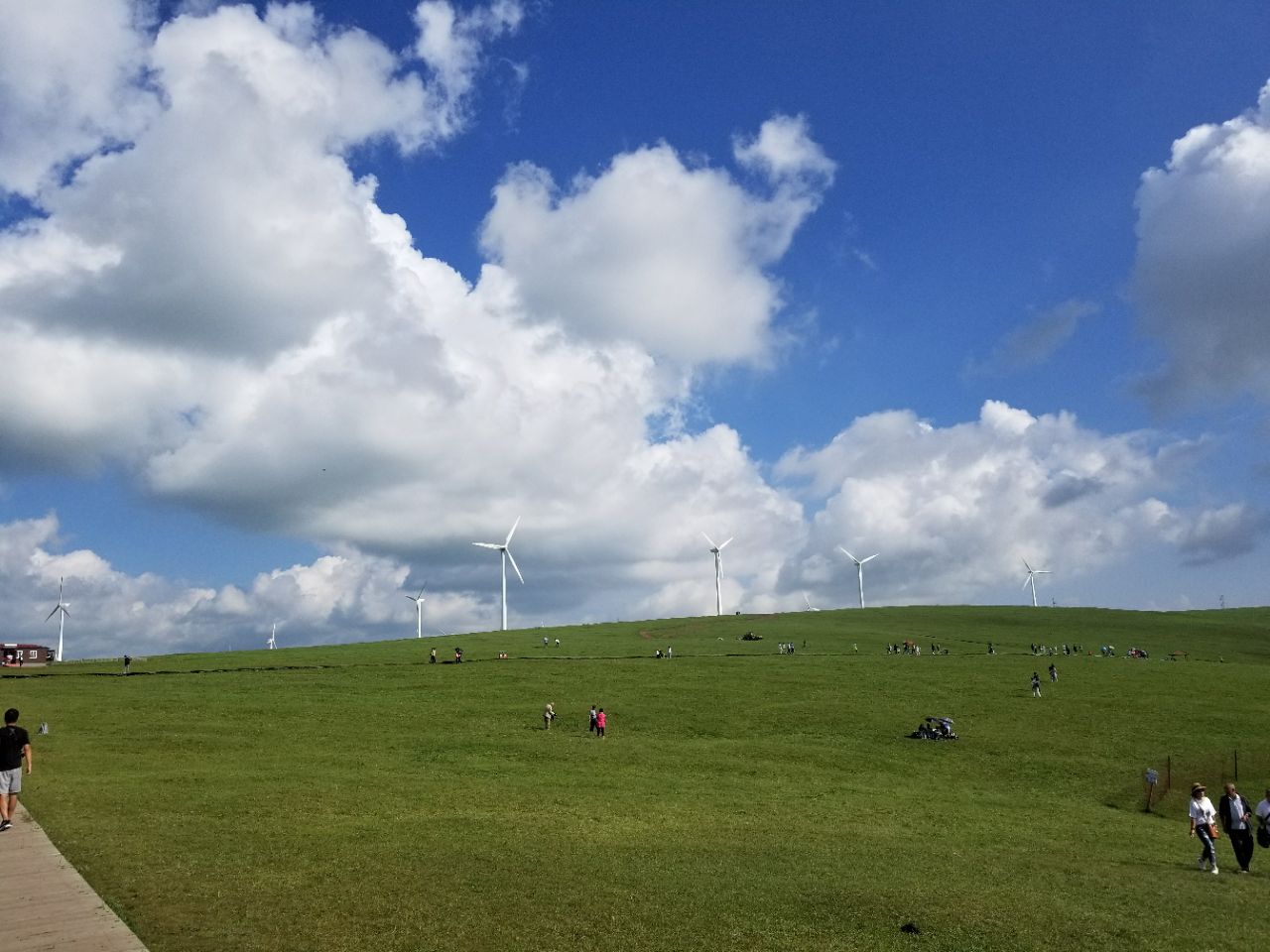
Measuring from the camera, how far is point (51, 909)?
1532cm

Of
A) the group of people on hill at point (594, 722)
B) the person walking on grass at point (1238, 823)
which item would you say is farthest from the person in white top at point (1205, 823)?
the group of people on hill at point (594, 722)

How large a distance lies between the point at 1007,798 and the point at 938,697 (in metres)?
30.7

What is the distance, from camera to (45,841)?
20656mm

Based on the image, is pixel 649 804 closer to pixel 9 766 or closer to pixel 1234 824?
pixel 1234 824

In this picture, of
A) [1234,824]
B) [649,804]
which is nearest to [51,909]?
[649,804]

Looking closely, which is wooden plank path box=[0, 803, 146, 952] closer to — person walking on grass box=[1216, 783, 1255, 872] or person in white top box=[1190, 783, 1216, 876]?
person in white top box=[1190, 783, 1216, 876]

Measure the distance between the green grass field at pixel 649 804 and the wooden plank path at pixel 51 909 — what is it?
2.17 ft

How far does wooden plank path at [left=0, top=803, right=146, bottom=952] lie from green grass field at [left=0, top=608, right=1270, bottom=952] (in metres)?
0.66

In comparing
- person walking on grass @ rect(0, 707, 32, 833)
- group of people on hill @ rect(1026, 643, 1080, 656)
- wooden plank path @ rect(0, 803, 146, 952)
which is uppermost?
person walking on grass @ rect(0, 707, 32, 833)

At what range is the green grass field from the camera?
57.2 ft

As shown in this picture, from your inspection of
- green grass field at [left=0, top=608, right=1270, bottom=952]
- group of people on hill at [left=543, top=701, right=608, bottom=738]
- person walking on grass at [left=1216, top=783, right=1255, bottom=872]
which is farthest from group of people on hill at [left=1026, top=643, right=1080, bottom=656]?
person walking on grass at [left=1216, top=783, right=1255, bottom=872]

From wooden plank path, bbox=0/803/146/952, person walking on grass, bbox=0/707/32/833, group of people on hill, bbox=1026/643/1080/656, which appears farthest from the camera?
group of people on hill, bbox=1026/643/1080/656

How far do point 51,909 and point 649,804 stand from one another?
2229 centimetres

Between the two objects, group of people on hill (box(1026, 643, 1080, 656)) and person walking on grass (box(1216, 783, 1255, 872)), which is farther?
group of people on hill (box(1026, 643, 1080, 656))
